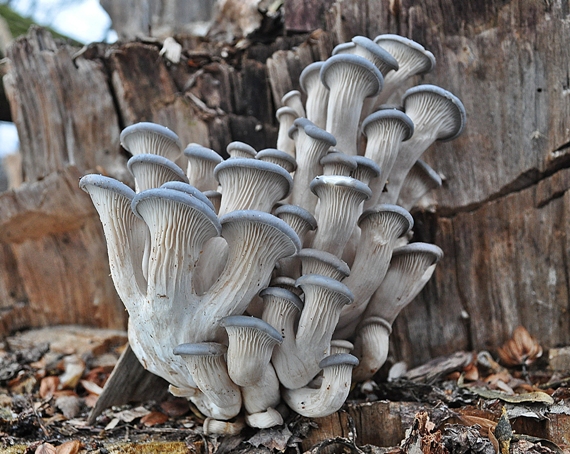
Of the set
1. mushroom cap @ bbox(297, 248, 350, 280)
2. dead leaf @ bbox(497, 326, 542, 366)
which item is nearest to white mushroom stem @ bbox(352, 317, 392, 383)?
mushroom cap @ bbox(297, 248, 350, 280)

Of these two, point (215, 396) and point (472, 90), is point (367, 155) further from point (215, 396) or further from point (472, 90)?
point (215, 396)

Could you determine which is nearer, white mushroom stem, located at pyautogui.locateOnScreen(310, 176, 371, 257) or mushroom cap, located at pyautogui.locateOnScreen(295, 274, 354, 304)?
mushroom cap, located at pyautogui.locateOnScreen(295, 274, 354, 304)

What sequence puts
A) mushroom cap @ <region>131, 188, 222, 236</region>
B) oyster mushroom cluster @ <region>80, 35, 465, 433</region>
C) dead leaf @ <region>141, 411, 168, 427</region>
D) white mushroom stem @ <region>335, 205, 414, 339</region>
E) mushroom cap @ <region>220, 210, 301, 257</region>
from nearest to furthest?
mushroom cap @ <region>131, 188, 222, 236</region> < mushroom cap @ <region>220, 210, 301, 257</region> < oyster mushroom cluster @ <region>80, 35, 465, 433</region> < white mushroom stem @ <region>335, 205, 414, 339</region> < dead leaf @ <region>141, 411, 168, 427</region>

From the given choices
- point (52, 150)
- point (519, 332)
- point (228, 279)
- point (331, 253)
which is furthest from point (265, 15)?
point (519, 332)

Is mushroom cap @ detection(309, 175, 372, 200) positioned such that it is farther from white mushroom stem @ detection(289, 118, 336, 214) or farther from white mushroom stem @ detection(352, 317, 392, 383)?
white mushroom stem @ detection(352, 317, 392, 383)

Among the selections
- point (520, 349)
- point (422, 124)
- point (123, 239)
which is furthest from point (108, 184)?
point (520, 349)

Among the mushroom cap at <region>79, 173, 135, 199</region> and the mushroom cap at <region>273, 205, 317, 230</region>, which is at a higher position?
the mushroom cap at <region>79, 173, 135, 199</region>
